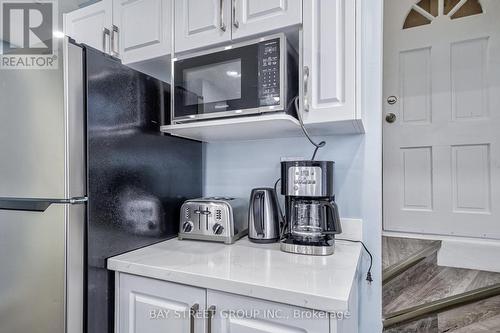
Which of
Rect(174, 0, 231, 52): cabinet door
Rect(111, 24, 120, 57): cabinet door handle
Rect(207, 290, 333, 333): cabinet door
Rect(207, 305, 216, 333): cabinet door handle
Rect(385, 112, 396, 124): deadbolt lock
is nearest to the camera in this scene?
Rect(207, 290, 333, 333): cabinet door

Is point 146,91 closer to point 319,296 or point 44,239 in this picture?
point 44,239

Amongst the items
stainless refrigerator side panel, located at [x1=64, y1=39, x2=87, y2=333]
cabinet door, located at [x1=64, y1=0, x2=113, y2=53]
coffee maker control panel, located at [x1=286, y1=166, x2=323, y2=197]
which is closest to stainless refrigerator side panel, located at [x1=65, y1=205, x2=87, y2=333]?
stainless refrigerator side panel, located at [x1=64, y1=39, x2=87, y2=333]

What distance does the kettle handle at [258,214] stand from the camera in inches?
51.3

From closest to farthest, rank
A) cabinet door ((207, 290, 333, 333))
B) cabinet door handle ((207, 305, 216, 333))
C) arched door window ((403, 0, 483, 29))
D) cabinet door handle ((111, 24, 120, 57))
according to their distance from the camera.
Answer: cabinet door ((207, 290, 333, 333)) → cabinet door handle ((207, 305, 216, 333)) → cabinet door handle ((111, 24, 120, 57)) → arched door window ((403, 0, 483, 29))

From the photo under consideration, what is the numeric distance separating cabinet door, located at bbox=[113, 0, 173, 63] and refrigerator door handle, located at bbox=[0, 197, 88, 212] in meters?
0.82

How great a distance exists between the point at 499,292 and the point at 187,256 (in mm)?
1831

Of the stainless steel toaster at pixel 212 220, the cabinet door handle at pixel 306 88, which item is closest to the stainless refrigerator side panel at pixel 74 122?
the stainless steel toaster at pixel 212 220

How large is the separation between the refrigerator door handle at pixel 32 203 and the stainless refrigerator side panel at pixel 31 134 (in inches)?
0.7

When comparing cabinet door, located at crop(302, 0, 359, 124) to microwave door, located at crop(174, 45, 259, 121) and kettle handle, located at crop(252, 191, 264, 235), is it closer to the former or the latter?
microwave door, located at crop(174, 45, 259, 121)

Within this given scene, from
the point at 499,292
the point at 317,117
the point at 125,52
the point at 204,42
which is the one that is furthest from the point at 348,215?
the point at 125,52

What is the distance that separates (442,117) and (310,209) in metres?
1.39

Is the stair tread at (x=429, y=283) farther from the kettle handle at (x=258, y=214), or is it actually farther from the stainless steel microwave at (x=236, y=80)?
the stainless steel microwave at (x=236, y=80)

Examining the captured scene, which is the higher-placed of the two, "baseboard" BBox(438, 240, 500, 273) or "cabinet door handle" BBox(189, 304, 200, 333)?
"cabinet door handle" BBox(189, 304, 200, 333)

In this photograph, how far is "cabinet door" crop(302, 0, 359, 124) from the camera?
1066mm
